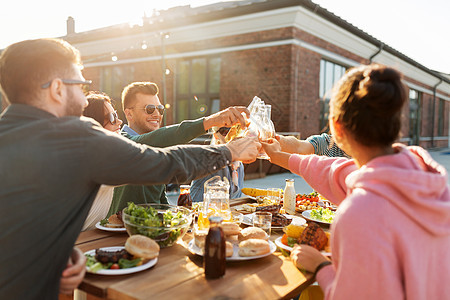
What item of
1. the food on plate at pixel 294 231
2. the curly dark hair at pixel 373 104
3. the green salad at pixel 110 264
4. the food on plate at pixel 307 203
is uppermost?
the curly dark hair at pixel 373 104

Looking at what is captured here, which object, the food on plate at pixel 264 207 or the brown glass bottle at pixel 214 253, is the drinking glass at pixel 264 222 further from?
the brown glass bottle at pixel 214 253

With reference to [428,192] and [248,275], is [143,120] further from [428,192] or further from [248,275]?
[428,192]

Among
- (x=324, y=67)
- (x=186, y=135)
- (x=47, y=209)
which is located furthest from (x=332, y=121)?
(x=324, y=67)

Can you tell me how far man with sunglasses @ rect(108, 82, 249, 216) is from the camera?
2971mm

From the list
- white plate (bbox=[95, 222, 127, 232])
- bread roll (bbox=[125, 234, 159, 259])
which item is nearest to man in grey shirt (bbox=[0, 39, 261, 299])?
bread roll (bbox=[125, 234, 159, 259])

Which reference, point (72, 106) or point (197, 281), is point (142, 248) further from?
point (72, 106)

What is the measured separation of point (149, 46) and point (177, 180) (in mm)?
14212

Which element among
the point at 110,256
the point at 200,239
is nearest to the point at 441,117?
the point at 200,239

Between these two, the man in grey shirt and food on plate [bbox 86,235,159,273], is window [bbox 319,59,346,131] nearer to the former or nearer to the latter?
food on plate [bbox 86,235,159,273]

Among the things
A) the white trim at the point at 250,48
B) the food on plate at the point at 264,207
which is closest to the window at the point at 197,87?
the white trim at the point at 250,48

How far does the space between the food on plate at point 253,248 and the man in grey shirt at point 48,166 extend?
546 mm

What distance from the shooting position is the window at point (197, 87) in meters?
13.7

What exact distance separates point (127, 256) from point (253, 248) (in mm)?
629

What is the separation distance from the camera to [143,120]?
3.80 meters
